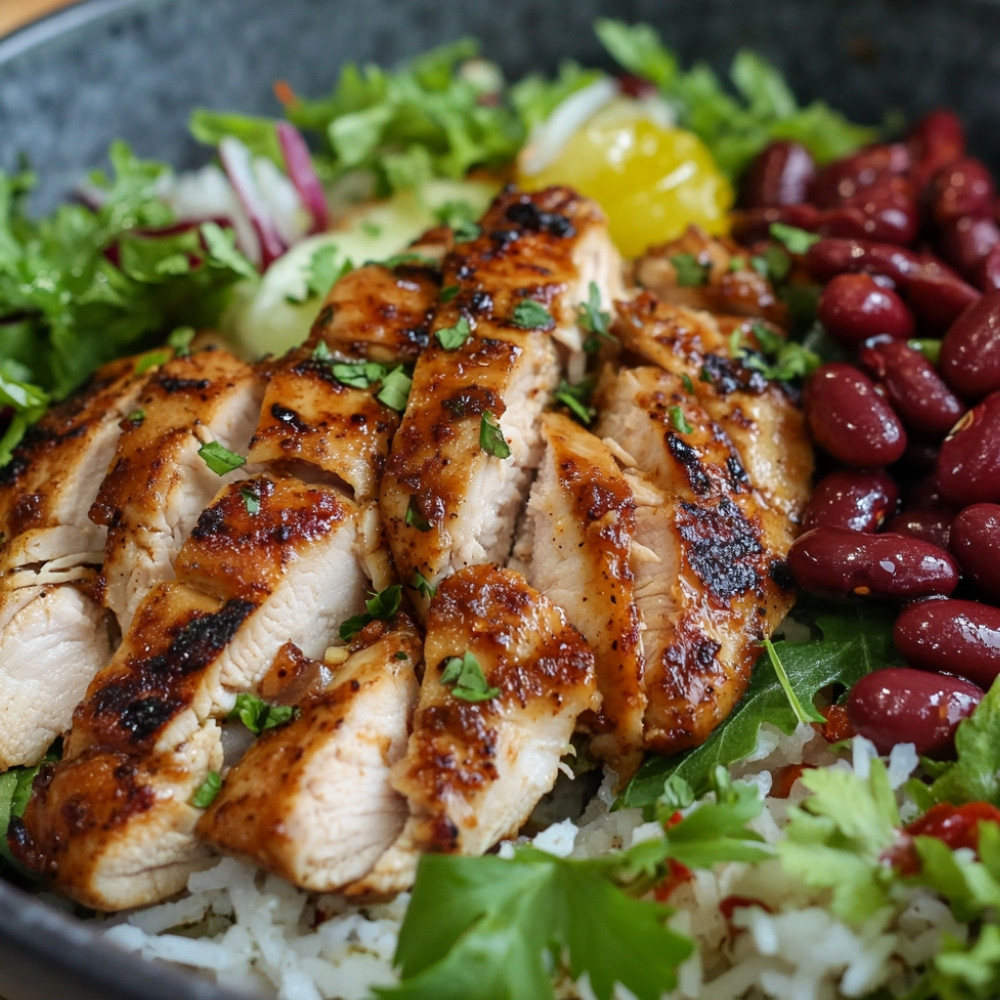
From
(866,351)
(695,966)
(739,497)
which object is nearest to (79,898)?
(695,966)

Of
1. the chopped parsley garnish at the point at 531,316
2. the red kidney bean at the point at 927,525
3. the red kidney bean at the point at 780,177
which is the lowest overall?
the red kidney bean at the point at 927,525

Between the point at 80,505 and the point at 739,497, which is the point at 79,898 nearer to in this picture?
the point at 80,505

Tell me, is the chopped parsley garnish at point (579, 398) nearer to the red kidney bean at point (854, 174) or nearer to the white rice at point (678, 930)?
the white rice at point (678, 930)

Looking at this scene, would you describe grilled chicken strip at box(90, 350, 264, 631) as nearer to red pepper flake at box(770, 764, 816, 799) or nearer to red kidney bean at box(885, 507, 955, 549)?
red pepper flake at box(770, 764, 816, 799)

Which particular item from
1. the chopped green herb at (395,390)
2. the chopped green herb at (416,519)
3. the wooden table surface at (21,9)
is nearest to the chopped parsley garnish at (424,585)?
the chopped green herb at (416,519)

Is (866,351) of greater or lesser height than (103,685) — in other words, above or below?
below

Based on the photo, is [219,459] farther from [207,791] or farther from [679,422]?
[679,422]

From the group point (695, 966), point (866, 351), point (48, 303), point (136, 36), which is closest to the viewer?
point (695, 966)

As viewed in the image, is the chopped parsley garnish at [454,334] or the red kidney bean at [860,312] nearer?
the chopped parsley garnish at [454,334]
